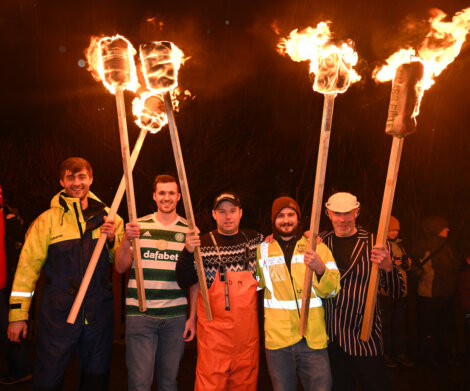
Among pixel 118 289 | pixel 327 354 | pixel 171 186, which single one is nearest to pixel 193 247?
pixel 171 186

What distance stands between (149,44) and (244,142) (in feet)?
43.0

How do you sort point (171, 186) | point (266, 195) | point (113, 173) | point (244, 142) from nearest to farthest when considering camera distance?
1. point (171, 186)
2. point (244, 142)
3. point (113, 173)
4. point (266, 195)

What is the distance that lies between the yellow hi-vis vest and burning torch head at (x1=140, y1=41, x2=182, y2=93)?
1.77 m

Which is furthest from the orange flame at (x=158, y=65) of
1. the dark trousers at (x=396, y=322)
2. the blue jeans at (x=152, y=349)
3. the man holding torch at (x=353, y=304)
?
the dark trousers at (x=396, y=322)

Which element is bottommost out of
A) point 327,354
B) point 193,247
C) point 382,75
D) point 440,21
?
point 327,354

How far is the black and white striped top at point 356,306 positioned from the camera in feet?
12.4

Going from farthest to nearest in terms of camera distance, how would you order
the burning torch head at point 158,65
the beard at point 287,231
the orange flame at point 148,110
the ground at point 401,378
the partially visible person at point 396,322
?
the partially visible person at point 396,322 < the ground at point 401,378 < the orange flame at point 148,110 < the beard at point 287,231 < the burning torch head at point 158,65

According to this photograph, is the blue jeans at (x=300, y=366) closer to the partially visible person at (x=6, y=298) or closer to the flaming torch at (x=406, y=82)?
the flaming torch at (x=406, y=82)

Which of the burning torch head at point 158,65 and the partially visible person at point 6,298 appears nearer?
the burning torch head at point 158,65

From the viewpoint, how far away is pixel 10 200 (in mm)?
17797

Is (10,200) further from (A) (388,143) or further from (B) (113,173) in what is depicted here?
(A) (388,143)

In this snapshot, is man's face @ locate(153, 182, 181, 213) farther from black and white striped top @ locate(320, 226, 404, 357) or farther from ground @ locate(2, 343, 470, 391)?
ground @ locate(2, 343, 470, 391)

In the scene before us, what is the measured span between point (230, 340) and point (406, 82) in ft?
8.72

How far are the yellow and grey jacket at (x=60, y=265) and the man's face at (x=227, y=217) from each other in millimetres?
1193
